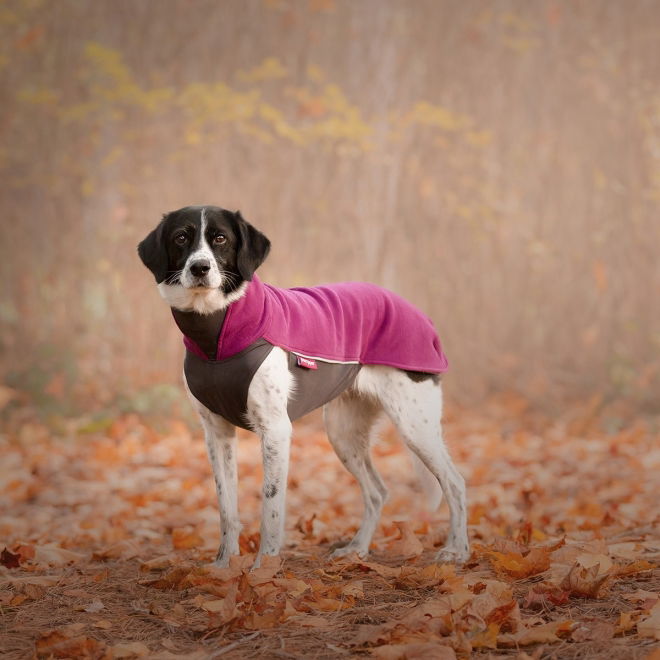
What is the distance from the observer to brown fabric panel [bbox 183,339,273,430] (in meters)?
3.60

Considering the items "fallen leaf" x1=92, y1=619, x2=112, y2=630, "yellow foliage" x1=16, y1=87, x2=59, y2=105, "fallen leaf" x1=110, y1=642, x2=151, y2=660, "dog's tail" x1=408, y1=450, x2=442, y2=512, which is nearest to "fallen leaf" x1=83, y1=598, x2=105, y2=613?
"fallen leaf" x1=92, y1=619, x2=112, y2=630

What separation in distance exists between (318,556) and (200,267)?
161 centimetres

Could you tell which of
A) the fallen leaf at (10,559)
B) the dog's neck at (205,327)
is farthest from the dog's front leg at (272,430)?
Result: the fallen leaf at (10,559)

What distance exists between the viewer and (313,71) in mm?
8906

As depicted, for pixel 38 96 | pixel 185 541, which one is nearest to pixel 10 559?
pixel 185 541

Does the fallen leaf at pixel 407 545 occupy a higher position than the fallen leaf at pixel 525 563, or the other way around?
the fallen leaf at pixel 525 563

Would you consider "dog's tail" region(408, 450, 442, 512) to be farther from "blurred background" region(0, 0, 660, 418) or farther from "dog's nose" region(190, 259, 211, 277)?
"blurred background" region(0, 0, 660, 418)

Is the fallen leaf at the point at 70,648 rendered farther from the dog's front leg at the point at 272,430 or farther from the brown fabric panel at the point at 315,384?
the brown fabric panel at the point at 315,384

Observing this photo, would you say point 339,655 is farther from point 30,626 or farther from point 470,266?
point 470,266

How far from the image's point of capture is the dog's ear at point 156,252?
3.62 meters

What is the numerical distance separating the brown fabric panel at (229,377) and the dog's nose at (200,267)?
15.0 inches

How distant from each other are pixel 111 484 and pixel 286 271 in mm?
3045

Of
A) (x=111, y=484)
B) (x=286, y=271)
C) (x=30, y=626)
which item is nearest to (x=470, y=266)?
(x=286, y=271)

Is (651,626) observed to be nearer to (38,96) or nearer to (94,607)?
(94,607)
